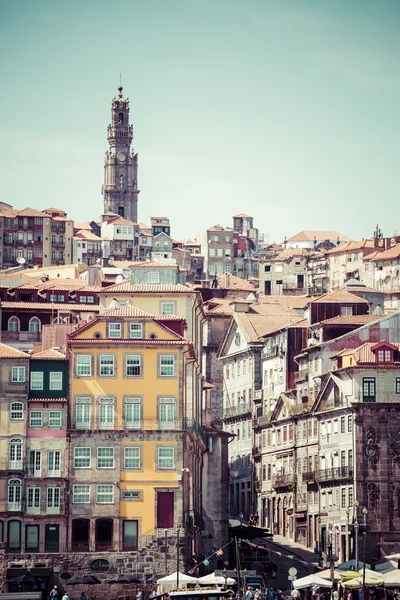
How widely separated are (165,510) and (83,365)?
10.4 m


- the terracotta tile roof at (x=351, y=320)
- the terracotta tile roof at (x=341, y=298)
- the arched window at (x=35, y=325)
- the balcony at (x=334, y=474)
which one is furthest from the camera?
the terracotta tile roof at (x=341, y=298)

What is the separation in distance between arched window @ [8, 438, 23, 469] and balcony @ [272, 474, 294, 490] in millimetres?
34080

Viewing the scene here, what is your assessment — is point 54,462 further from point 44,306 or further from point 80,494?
point 44,306

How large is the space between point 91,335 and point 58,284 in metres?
60.2

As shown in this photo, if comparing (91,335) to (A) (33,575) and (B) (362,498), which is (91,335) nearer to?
(A) (33,575)

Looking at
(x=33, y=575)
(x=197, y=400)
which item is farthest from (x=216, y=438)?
(x=33, y=575)

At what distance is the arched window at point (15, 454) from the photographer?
102625mm

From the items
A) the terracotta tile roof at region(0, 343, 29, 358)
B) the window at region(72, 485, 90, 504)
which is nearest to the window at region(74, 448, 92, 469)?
the window at region(72, 485, 90, 504)

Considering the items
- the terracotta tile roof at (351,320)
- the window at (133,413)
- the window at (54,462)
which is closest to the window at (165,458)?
the window at (133,413)

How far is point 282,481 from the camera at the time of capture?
438ft

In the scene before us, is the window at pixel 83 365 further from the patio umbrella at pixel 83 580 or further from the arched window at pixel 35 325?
the arched window at pixel 35 325

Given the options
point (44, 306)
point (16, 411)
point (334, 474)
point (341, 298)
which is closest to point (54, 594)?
point (16, 411)

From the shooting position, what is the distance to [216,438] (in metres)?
122

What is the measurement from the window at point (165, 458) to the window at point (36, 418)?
24.7 ft
